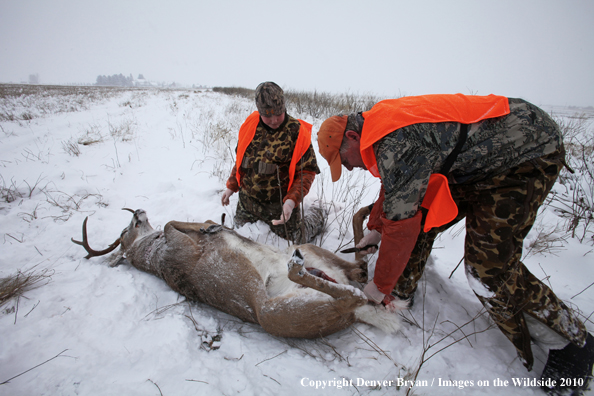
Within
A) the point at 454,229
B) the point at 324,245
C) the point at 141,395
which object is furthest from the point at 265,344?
the point at 454,229

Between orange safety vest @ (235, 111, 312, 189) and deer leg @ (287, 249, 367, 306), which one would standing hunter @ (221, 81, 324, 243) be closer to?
orange safety vest @ (235, 111, 312, 189)

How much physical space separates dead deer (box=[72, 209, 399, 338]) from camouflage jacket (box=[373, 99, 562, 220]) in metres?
0.79

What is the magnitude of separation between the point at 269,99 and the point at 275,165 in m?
0.74

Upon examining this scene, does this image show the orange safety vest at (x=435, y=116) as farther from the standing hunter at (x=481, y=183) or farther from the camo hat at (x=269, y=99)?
the camo hat at (x=269, y=99)

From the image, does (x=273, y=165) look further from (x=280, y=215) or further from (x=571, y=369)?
(x=571, y=369)

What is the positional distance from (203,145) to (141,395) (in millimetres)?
5443

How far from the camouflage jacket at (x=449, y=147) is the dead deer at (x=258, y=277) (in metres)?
0.79

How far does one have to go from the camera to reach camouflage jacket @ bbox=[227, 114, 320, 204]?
279cm

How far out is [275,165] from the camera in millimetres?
2840

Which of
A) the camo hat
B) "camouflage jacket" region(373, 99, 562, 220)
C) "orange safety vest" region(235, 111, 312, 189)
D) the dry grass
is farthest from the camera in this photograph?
"orange safety vest" region(235, 111, 312, 189)

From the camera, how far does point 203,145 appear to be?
19.8 feet

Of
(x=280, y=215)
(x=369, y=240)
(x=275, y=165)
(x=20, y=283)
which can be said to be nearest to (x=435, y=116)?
(x=369, y=240)

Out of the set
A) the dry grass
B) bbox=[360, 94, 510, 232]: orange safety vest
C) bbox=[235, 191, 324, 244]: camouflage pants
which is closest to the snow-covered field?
the dry grass

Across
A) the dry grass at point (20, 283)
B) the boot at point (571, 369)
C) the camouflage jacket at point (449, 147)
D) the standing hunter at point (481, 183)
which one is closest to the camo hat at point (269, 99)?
the standing hunter at point (481, 183)
